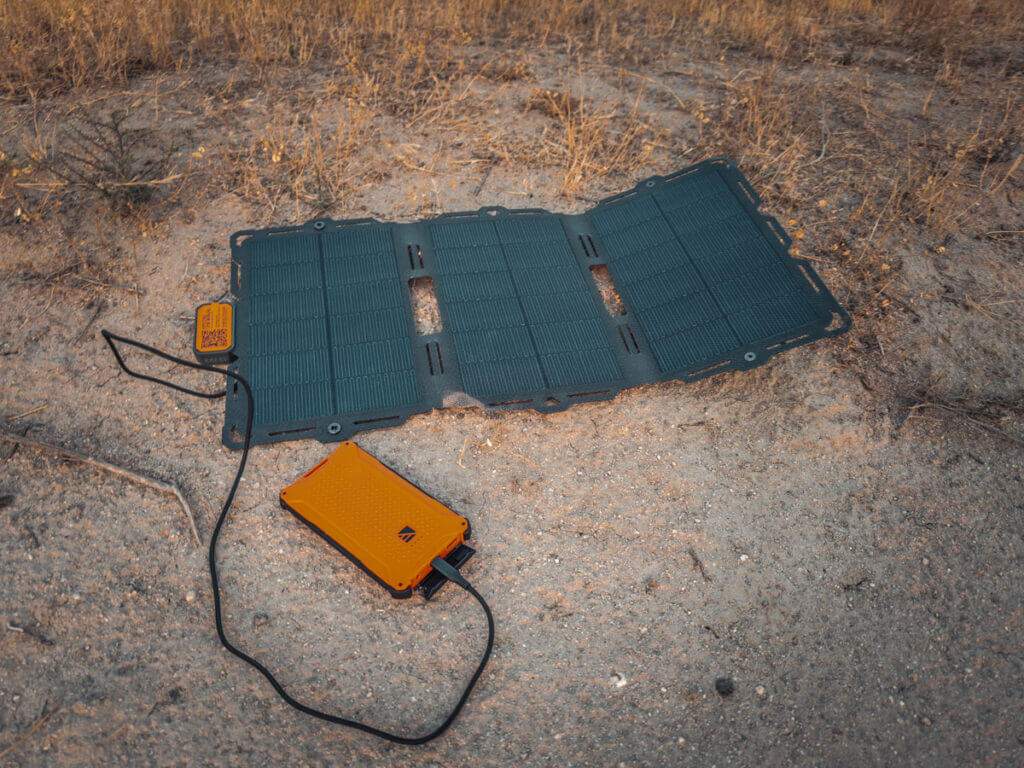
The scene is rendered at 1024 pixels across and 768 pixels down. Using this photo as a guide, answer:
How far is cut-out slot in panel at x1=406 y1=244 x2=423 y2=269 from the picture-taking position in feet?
13.8

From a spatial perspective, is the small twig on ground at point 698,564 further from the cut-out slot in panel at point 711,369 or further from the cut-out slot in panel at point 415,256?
the cut-out slot in panel at point 415,256

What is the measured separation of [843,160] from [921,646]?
3305 millimetres

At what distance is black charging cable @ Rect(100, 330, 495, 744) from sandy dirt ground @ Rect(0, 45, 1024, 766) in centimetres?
5

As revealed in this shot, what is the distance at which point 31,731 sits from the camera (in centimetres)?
254

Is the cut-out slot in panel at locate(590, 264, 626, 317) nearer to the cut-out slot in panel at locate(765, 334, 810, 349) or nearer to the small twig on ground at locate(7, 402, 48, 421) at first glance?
the cut-out slot in panel at locate(765, 334, 810, 349)

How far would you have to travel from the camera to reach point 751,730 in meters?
2.63

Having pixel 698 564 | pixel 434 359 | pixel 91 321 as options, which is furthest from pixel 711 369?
pixel 91 321

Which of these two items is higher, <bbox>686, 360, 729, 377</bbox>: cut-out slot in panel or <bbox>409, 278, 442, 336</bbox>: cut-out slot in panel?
<bbox>686, 360, 729, 377</bbox>: cut-out slot in panel

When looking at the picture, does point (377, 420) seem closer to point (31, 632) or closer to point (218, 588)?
point (218, 588)

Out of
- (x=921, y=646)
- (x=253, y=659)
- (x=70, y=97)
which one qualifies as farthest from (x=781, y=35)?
(x=253, y=659)

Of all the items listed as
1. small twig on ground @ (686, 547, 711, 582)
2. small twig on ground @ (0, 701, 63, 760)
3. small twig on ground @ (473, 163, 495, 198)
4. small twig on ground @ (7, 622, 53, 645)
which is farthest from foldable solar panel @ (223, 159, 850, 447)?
small twig on ground @ (0, 701, 63, 760)

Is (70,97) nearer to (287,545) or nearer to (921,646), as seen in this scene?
(287,545)

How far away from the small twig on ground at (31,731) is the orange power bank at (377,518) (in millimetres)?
1069

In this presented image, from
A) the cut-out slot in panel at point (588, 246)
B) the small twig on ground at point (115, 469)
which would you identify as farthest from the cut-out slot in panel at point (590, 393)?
the small twig on ground at point (115, 469)
